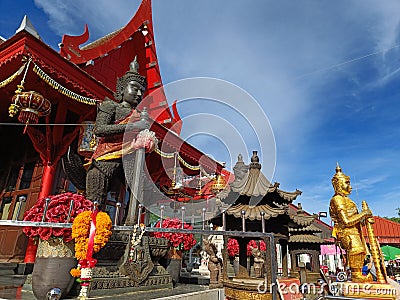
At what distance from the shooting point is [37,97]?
5043mm

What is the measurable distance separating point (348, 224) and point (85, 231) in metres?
5.24

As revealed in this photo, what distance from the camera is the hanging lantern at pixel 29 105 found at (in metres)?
4.90

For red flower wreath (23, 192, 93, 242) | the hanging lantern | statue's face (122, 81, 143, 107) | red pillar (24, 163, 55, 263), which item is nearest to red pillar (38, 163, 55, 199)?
red pillar (24, 163, 55, 263)

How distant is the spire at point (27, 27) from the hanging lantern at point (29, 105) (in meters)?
1.10

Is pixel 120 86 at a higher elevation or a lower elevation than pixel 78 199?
higher

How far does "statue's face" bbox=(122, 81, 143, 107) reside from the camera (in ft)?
14.1

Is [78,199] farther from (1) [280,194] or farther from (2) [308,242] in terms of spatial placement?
(2) [308,242]

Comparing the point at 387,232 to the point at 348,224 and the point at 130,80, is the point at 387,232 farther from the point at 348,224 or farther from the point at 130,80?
the point at 130,80

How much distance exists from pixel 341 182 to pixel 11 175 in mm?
8796

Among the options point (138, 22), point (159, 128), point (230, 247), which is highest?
point (138, 22)

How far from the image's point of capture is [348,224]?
18.2ft

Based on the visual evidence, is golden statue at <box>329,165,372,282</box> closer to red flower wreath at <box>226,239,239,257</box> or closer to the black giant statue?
the black giant statue

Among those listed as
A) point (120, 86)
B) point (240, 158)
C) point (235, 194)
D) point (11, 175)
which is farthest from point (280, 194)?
point (11, 175)

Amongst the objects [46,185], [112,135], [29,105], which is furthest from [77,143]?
[112,135]
